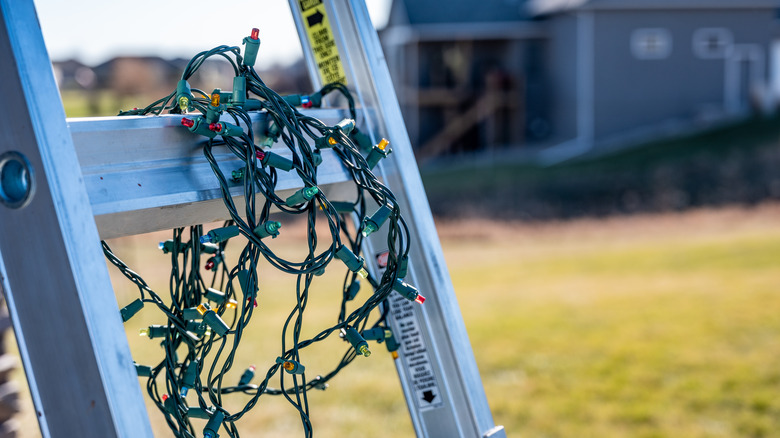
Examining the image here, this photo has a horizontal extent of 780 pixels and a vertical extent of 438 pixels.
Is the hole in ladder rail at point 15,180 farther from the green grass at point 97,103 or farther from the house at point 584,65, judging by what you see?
the green grass at point 97,103

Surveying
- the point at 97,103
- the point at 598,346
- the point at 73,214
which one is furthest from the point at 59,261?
the point at 97,103

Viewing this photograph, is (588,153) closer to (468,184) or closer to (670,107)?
(670,107)

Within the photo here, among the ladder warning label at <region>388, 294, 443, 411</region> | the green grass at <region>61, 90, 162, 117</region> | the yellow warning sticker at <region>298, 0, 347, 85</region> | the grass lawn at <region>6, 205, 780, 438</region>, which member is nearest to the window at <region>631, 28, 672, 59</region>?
the grass lawn at <region>6, 205, 780, 438</region>

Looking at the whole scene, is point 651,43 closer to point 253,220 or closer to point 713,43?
point 713,43

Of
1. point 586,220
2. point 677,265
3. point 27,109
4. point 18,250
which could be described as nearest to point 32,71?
point 27,109

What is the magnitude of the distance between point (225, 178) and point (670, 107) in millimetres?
20487

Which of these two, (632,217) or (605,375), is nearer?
(605,375)

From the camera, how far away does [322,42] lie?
1295 millimetres

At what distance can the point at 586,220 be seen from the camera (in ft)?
42.7

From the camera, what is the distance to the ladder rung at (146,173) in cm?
85

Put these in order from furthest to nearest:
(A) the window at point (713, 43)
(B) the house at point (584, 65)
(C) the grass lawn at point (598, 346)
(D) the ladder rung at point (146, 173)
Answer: (A) the window at point (713, 43) → (B) the house at point (584, 65) → (C) the grass lawn at point (598, 346) → (D) the ladder rung at point (146, 173)

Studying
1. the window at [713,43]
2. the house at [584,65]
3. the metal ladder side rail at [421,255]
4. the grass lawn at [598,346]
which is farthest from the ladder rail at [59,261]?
the window at [713,43]

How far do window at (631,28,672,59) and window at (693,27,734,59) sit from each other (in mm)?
854

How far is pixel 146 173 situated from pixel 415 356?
1.93 feet
